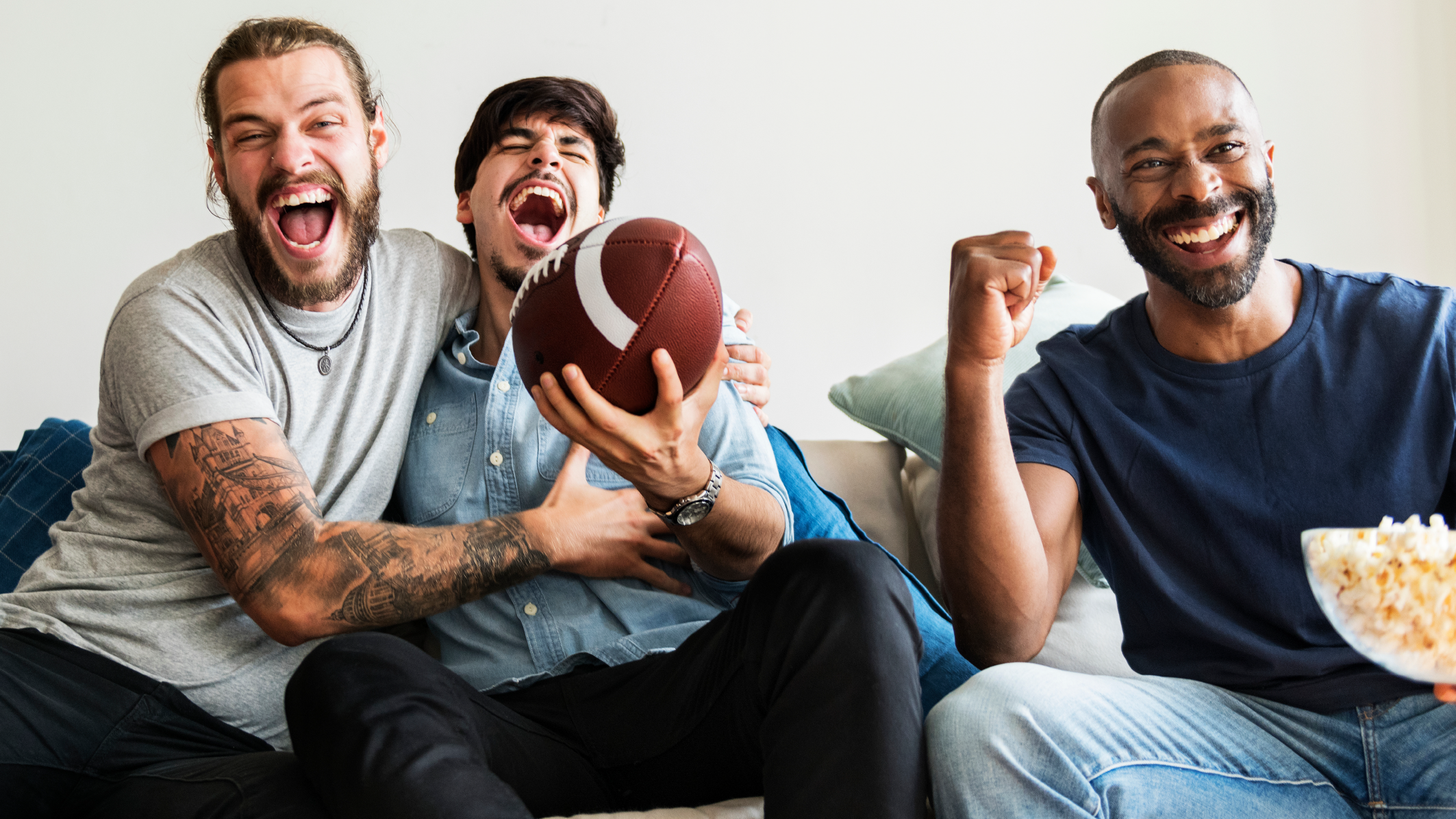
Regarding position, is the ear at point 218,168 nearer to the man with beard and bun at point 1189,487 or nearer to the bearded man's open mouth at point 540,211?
the bearded man's open mouth at point 540,211

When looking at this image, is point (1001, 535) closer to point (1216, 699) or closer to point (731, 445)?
point (1216, 699)

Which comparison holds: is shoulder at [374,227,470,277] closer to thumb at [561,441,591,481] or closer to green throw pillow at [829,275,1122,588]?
thumb at [561,441,591,481]

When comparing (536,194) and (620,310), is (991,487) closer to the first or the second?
(620,310)

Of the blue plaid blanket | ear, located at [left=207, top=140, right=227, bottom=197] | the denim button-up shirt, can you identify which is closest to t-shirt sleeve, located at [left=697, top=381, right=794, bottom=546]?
the denim button-up shirt

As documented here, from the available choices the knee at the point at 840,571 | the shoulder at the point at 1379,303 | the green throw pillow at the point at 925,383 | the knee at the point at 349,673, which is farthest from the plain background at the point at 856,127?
the knee at the point at 349,673

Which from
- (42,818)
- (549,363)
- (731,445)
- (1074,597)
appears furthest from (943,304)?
(42,818)

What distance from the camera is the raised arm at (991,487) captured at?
47.6 inches

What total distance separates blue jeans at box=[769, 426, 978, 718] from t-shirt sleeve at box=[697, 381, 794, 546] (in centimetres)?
6

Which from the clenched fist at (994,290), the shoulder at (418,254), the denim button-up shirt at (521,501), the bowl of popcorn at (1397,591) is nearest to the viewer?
the bowl of popcorn at (1397,591)

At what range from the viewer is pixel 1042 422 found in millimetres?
1406

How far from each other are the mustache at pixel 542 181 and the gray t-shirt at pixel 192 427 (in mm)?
301

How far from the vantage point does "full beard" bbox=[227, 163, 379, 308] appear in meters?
1.48

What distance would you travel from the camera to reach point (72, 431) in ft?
6.02

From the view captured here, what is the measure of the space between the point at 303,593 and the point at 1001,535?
87 cm
